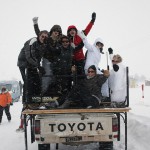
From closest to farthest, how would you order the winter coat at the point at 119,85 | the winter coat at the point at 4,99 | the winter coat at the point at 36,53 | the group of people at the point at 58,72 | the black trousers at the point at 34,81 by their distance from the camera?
1. the group of people at the point at 58,72
2. the winter coat at the point at 119,85
3. the winter coat at the point at 36,53
4. the black trousers at the point at 34,81
5. the winter coat at the point at 4,99

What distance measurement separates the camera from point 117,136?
583 centimetres

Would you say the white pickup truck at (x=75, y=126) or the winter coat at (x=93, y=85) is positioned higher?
the winter coat at (x=93, y=85)

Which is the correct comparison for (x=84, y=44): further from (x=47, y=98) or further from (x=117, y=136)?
(x=117, y=136)

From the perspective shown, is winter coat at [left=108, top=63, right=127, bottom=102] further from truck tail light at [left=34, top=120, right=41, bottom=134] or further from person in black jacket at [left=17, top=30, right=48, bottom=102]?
truck tail light at [left=34, top=120, right=41, bottom=134]

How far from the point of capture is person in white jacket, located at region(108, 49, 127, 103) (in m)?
6.57

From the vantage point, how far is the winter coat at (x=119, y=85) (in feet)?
21.5

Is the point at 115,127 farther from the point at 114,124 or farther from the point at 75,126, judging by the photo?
the point at 75,126

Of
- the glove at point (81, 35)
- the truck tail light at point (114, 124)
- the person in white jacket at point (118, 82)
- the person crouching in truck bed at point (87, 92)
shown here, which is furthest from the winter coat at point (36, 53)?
the truck tail light at point (114, 124)

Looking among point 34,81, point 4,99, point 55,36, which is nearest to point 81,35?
point 55,36

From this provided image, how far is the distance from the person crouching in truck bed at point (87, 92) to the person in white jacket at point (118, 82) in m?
0.34

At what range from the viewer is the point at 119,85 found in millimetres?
6633

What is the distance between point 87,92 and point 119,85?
2.76 feet

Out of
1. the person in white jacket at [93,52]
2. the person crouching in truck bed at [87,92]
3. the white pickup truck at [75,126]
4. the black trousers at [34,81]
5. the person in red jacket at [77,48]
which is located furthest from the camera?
the person in red jacket at [77,48]

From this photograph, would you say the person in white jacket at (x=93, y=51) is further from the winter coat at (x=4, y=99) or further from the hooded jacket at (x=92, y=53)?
the winter coat at (x=4, y=99)
